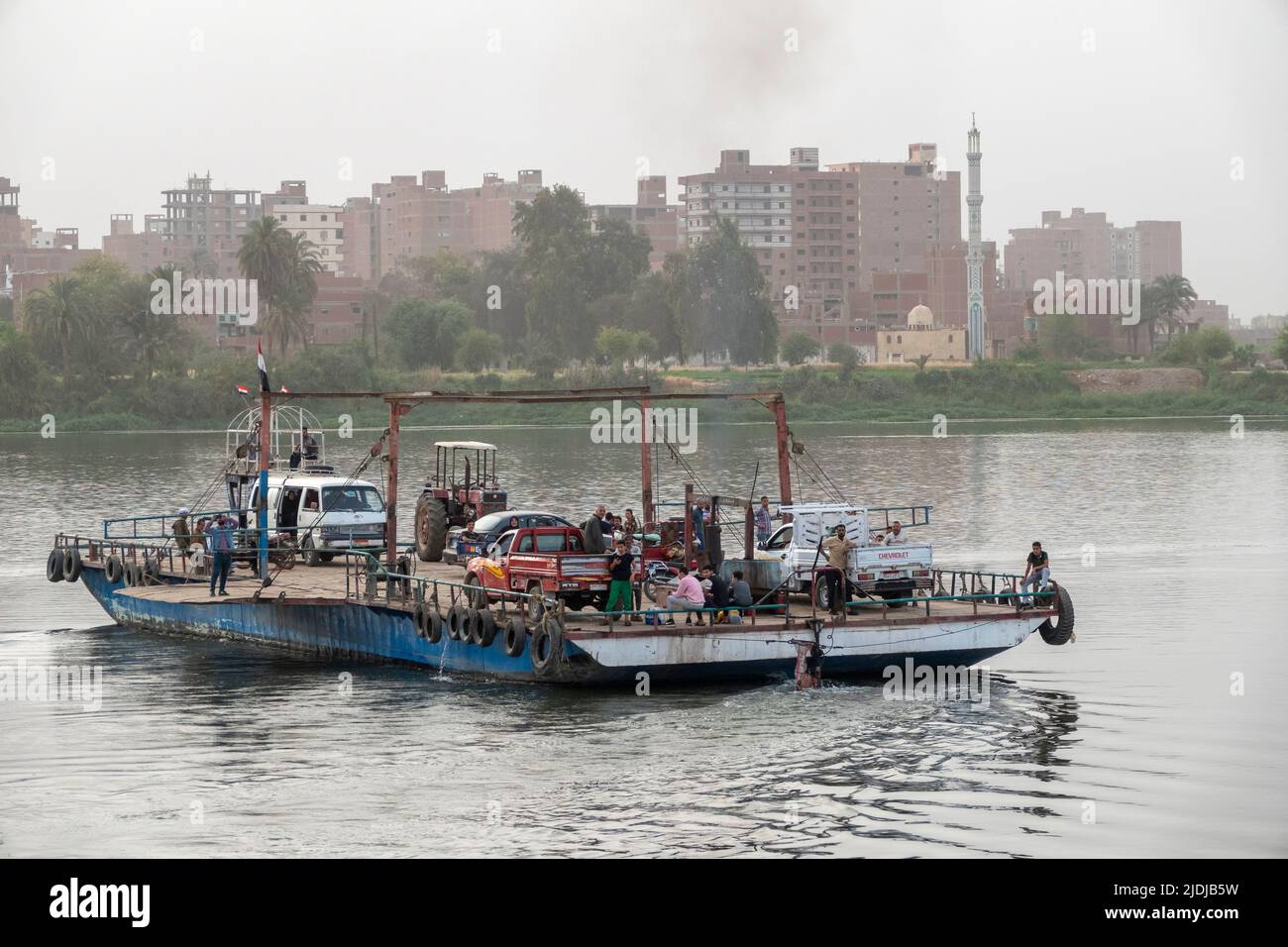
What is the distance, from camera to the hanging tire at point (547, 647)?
2875 centimetres

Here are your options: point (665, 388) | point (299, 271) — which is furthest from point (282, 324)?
point (665, 388)

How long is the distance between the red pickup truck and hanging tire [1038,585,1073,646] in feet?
22.2

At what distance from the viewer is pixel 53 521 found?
67500 millimetres

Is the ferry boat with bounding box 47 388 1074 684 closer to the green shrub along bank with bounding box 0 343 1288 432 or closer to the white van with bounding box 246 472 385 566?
the white van with bounding box 246 472 385 566

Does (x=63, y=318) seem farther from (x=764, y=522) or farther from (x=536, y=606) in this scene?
(x=536, y=606)

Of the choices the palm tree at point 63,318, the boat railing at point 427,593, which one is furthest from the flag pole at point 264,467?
the palm tree at point 63,318

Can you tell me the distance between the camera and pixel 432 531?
3922cm

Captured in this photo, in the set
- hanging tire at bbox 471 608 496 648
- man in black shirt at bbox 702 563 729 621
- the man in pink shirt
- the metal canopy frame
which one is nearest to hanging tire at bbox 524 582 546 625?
hanging tire at bbox 471 608 496 648

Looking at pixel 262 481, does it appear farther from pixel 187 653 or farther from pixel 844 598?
pixel 844 598

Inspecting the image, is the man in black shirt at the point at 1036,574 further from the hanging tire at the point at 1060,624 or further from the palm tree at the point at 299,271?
the palm tree at the point at 299,271

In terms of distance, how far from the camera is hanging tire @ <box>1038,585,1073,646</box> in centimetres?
3117

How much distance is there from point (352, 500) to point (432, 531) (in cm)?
249

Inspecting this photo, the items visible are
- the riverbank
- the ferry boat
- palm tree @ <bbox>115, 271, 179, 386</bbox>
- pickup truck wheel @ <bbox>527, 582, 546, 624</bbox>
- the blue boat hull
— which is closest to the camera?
the ferry boat
